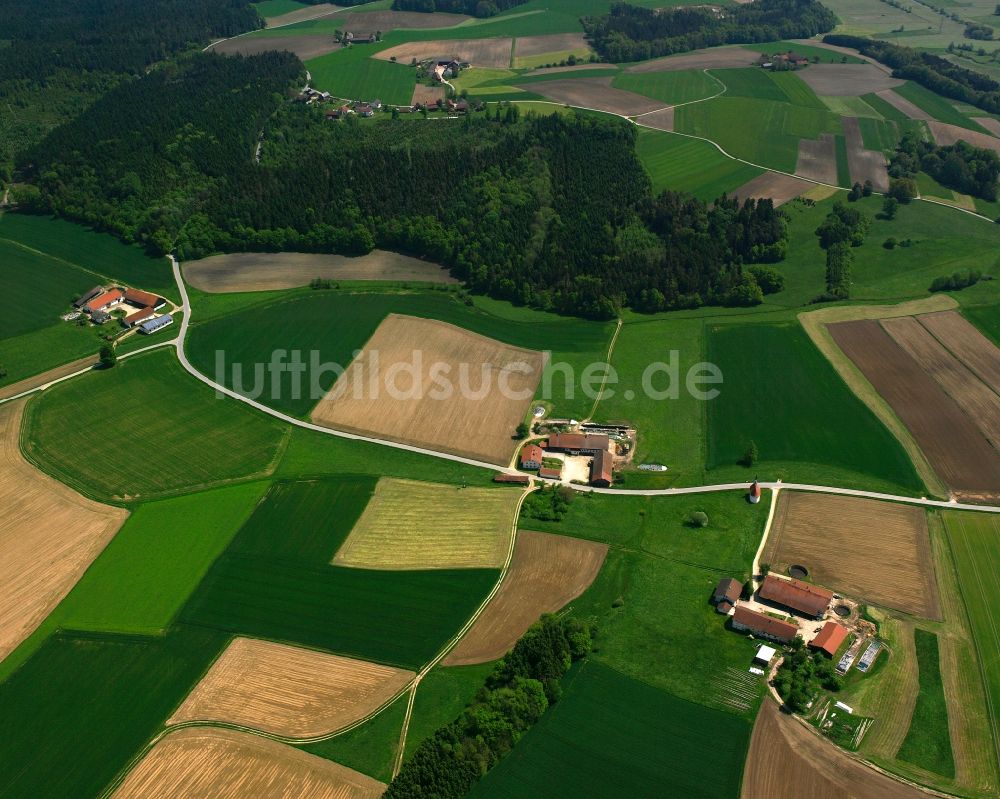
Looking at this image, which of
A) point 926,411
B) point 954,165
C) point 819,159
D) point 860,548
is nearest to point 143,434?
point 860,548

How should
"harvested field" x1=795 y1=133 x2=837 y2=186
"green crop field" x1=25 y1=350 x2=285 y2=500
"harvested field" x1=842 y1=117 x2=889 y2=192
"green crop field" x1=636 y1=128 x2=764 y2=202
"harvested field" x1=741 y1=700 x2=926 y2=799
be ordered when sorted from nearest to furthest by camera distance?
1. "harvested field" x1=741 y1=700 x2=926 y2=799
2. "green crop field" x1=25 y1=350 x2=285 y2=500
3. "green crop field" x1=636 y1=128 x2=764 y2=202
4. "harvested field" x1=842 y1=117 x2=889 y2=192
5. "harvested field" x1=795 y1=133 x2=837 y2=186

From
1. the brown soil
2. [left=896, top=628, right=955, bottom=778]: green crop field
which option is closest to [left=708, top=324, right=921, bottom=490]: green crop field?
[left=896, top=628, right=955, bottom=778]: green crop field

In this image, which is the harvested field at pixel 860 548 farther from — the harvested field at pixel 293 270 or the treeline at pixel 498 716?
the harvested field at pixel 293 270

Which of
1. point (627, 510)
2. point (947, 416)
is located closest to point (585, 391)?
point (627, 510)

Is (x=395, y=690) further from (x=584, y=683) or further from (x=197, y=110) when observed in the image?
(x=197, y=110)

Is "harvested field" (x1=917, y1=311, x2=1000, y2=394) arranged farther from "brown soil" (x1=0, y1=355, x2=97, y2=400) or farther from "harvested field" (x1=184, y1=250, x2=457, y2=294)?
"brown soil" (x1=0, y1=355, x2=97, y2=400)

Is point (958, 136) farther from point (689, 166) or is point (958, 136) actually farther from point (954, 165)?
point (689, 166)
